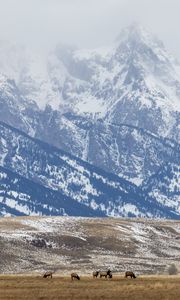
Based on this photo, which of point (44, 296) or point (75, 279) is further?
point (75, 279)

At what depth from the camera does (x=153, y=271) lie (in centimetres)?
19962

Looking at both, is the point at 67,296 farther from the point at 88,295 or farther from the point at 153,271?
the point at 153,271

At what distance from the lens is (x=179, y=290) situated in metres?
89.4

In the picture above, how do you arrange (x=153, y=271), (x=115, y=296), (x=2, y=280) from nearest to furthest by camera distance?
(x=115, y=296), (x=2, y=280), (x=153, y=271)

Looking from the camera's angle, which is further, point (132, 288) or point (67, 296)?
point (132, 288)

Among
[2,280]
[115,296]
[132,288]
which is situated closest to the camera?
[115,296]

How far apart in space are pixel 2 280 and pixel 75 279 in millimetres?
9034

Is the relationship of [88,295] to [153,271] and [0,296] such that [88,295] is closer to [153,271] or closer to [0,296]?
[0,296]

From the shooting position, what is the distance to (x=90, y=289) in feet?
307

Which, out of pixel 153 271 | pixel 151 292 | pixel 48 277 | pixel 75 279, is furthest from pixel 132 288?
pixel 153 271

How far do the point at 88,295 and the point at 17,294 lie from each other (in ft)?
23.2

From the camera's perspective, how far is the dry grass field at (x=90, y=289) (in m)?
86.1

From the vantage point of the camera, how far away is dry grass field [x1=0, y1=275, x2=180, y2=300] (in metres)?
86.1

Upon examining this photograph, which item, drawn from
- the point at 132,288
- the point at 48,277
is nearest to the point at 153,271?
the point at 48,277
